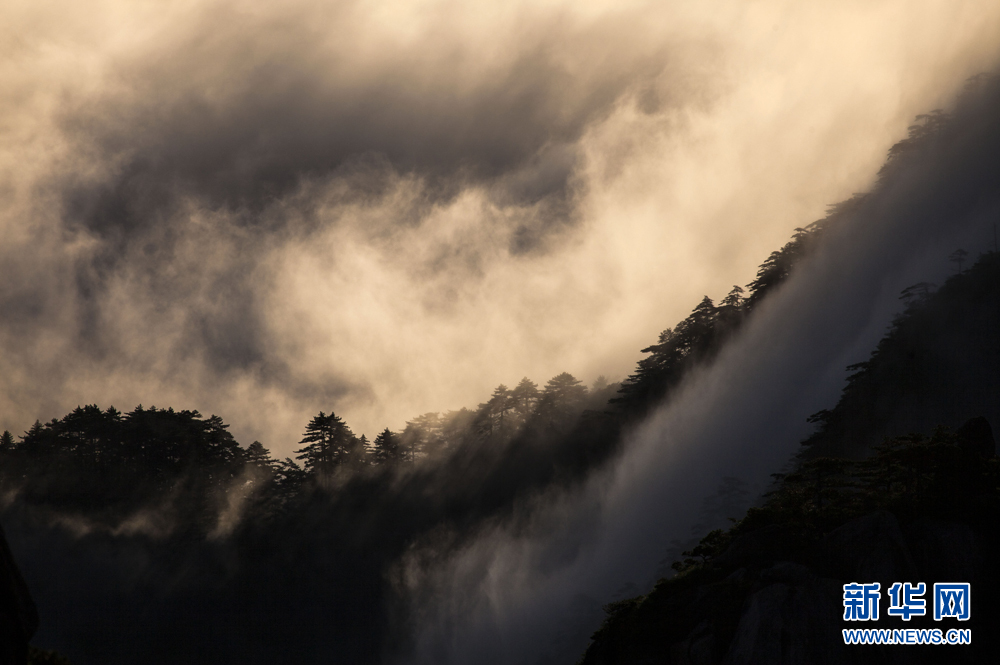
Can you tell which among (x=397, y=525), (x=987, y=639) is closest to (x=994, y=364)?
(x=987, y=639)

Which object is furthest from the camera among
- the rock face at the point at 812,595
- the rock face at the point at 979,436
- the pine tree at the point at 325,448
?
the pine tree at the point at 325,448

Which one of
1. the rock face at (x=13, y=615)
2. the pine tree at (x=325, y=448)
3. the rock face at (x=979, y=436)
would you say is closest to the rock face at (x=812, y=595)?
the rock face at (x=979, y=436)

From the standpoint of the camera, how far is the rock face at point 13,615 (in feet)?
85.0

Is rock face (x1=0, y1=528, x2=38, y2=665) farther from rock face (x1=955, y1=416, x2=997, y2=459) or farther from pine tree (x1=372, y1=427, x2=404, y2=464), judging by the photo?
pine tree (x1=372, y1=427, x2=404, y2=464)

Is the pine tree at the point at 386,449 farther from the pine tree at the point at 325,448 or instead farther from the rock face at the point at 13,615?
the rock face at the point at 13,615

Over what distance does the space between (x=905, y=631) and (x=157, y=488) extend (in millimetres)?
135894

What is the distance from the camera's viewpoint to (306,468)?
5768 inches

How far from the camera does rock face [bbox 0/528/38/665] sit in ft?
85.0

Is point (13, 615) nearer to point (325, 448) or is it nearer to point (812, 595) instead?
point (812, 595)

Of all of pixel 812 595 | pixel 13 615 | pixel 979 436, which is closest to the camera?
pixel 13 615

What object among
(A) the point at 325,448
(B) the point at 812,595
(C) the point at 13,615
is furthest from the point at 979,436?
(A) the point at 325,448

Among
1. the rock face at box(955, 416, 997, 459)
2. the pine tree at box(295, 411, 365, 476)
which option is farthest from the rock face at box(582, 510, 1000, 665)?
the pine tree at box(295, 411, 365, 476)

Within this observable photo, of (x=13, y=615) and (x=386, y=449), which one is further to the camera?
(x=386, y=449)

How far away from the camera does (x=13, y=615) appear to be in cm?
2677
